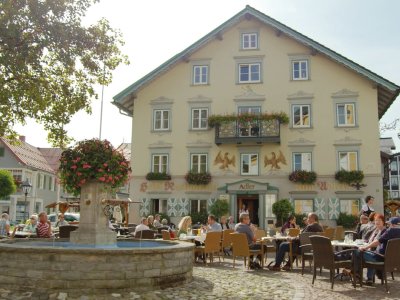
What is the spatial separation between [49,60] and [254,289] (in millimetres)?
10030

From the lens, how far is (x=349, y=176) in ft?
80.8

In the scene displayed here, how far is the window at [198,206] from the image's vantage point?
26.6 meters

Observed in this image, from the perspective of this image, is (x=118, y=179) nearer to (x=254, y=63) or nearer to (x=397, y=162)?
(x=254, y=63)

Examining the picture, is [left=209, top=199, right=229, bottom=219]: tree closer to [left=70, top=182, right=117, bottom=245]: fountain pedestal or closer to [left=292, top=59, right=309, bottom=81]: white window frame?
[left=292, top=59, right=309, bottom=81]: white window frame

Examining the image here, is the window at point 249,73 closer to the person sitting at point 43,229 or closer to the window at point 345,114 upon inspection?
the window at point 345,114

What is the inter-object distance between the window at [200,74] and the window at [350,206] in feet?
34.4

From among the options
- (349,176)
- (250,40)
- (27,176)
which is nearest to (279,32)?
(250,40)

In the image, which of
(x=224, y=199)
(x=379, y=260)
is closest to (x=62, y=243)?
(x=379, y=260)

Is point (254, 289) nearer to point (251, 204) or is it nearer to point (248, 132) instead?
point (248, 132)

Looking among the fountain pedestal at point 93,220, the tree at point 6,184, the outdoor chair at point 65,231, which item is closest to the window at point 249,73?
the outdoor chair at point 65,231

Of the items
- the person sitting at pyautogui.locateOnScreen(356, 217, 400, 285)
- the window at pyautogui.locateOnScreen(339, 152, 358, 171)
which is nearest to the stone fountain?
the person sitting at pyautogui.locateOnScreen(356, 217, 400, 285)

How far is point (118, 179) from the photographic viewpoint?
10.1 meters

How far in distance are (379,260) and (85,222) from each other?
233 inches

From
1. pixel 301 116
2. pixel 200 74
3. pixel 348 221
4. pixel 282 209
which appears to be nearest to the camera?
pixel 348 221
